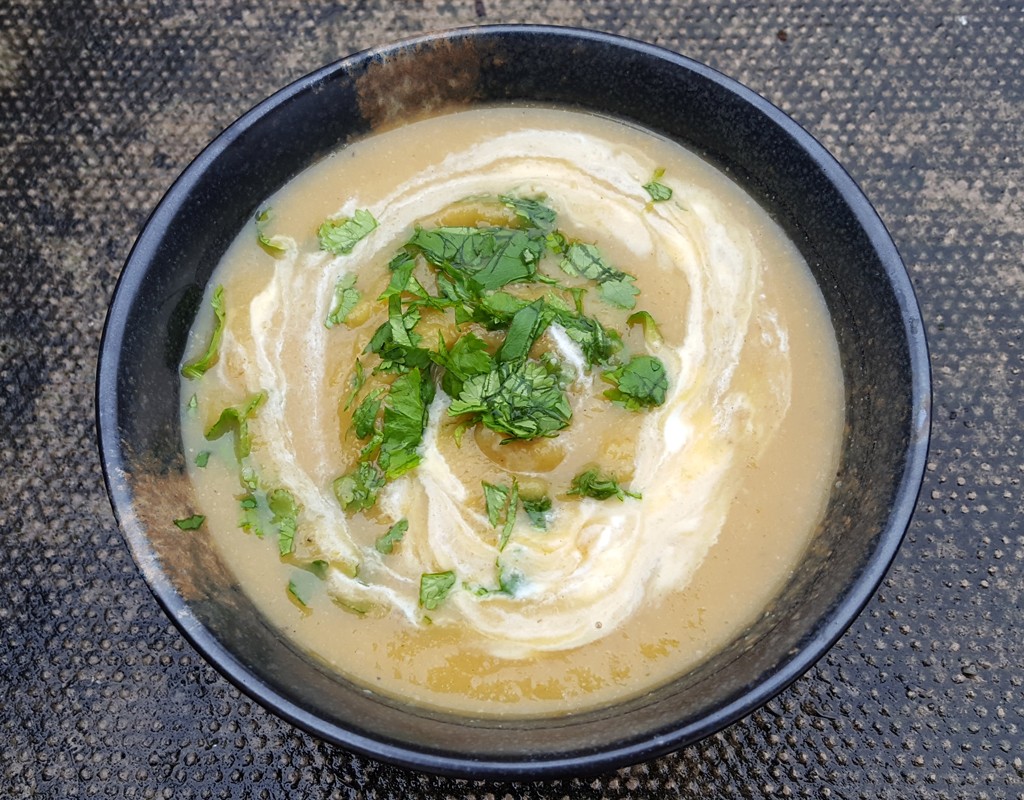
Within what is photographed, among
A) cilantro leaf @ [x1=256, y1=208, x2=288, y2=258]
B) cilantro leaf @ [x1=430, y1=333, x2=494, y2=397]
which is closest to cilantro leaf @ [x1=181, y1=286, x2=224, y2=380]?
cilantro leaf @ [x1=256, y1=208, x2=288, y2=258]

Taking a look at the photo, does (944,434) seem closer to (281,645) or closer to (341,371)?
(341,371)

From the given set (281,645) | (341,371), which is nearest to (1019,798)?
(281,645)

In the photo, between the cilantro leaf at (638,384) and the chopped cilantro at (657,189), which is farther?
the chopped cilantro at (657,189)

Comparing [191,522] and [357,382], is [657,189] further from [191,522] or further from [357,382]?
[191,522]

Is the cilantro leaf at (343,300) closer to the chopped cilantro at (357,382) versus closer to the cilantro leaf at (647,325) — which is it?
the chopped cilantro at (357,382)

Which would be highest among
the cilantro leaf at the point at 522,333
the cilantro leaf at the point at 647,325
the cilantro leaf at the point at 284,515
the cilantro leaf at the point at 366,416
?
the cilantro leaf at the point at 647,325

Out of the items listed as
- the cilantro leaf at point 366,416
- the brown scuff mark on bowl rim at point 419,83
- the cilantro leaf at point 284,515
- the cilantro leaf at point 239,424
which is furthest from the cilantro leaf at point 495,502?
the brown scuff mark on bowl rim at point 419,83

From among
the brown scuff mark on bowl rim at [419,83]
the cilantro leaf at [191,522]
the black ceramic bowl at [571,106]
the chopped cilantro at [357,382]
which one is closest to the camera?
the black ceramic bowl at [571,106]
